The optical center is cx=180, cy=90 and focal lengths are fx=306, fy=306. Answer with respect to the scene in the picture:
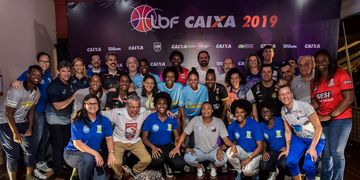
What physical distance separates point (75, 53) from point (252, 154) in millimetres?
4108

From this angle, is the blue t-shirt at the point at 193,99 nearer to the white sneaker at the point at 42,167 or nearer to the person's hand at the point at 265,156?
the person's hand at the point at 265,156

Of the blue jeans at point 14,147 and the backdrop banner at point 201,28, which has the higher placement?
the backdrop banner at point 201,28

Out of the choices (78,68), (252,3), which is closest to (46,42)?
(78,68)

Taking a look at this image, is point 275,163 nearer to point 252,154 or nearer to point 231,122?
point 252,154

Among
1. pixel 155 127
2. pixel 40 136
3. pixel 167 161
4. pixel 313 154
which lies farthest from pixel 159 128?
pixel 313 154

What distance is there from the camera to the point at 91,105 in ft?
11.4

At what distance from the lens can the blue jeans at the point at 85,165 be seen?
3.41 m

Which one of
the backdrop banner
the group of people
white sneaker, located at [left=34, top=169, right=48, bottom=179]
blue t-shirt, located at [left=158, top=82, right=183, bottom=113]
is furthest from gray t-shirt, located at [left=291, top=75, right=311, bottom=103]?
white sneaker, located at [left=34, top=169, right=48, bottom=179]

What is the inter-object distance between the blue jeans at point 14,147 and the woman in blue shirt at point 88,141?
638 mm

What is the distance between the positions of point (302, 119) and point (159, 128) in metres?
1.73

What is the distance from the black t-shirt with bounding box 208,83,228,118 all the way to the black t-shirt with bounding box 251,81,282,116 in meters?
0.46

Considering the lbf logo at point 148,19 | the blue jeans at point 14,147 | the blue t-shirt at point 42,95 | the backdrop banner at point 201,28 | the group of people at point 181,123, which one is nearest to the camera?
the group of people at point 181,123

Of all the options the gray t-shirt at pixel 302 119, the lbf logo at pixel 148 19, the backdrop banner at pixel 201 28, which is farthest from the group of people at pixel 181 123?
the lbf logo at pixel 148 19

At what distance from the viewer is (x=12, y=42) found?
4984mm
